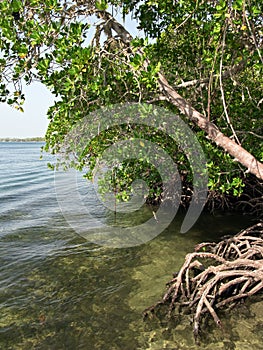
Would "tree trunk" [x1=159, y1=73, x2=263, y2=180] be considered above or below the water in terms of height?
above

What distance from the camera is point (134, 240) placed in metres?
8.84

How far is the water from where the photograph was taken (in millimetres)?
4613

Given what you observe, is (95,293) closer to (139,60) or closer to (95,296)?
(95,296)

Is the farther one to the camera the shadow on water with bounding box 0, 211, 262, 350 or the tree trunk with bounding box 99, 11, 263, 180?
the tree trunk with bounding box 99, 11, 263, 180

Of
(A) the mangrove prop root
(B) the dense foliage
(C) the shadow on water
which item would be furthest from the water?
(B) the dense foliage

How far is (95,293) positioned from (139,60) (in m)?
4.16

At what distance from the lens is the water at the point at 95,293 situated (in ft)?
15.1

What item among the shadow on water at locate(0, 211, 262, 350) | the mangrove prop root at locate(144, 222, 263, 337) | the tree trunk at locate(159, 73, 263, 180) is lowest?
the shadow on water at locate(0, 211, 262, 350)

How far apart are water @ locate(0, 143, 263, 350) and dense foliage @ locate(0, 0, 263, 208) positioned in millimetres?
2003

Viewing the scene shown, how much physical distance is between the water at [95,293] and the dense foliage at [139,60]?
2.00 meters

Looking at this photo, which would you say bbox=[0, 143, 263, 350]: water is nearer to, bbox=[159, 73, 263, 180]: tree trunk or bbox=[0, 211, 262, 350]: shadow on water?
bbox=[0, 211, 262, 350]: shadow on water

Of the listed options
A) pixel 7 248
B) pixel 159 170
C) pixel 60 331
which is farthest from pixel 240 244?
pixel 7 248

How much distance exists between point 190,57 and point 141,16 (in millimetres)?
1458

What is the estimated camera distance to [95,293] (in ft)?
19.5
